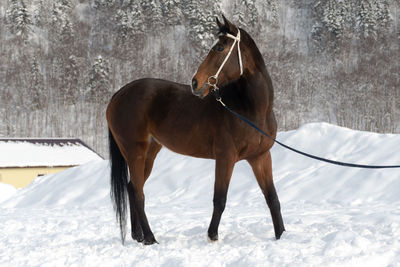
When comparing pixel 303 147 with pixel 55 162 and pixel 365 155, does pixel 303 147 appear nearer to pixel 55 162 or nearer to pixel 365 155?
pixel 365 155

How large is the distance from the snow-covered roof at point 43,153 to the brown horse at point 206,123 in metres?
27.5

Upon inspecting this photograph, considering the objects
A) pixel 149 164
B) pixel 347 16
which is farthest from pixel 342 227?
pixel 347 16

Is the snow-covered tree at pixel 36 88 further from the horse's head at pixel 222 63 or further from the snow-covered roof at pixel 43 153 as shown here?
the horse's head at pixel 222 63

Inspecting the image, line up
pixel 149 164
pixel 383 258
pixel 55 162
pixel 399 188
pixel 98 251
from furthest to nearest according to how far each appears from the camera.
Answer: pixel 55 162
pixel 399 188
pixel 149 164
pixel 98 251
pixel 383 258

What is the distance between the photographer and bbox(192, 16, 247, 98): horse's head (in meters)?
3.85

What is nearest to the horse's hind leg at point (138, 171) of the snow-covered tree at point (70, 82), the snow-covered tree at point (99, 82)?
the snow-covered tree at point (99, 82)

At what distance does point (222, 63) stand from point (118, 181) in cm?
210

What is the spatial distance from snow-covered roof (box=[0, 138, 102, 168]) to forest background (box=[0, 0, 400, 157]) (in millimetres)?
12570

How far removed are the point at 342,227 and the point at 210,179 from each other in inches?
235

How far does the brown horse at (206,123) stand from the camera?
398cm

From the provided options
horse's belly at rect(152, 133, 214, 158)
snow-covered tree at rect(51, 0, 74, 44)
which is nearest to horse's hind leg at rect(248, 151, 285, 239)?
horse's belly at rect(152, 133, 214, 158)

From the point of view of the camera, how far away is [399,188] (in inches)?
301

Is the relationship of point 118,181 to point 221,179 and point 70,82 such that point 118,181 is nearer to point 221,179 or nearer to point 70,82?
point 221,179

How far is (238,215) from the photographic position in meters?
6.70
